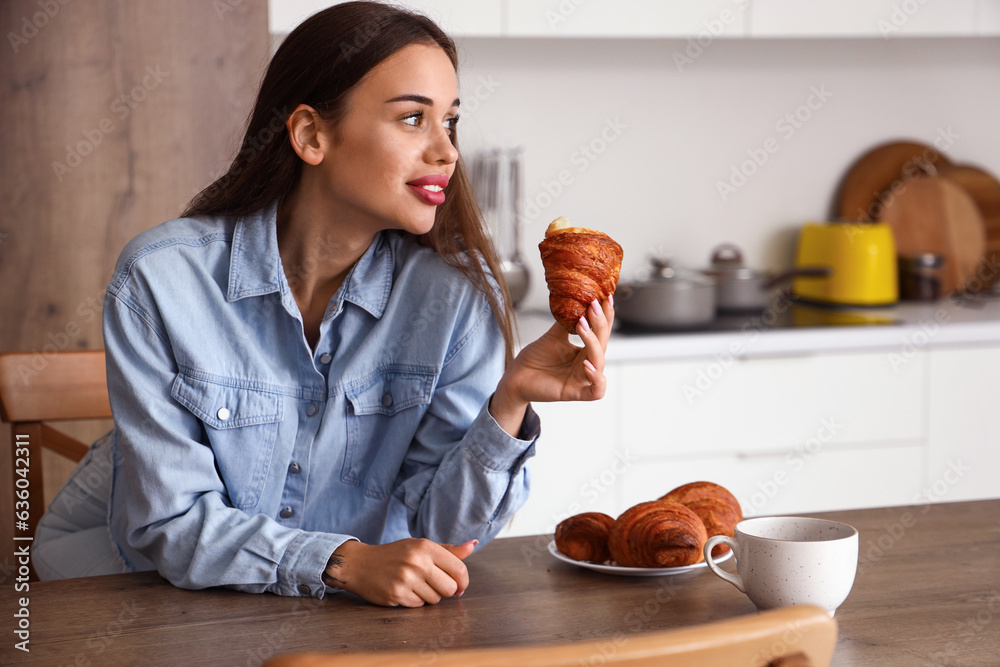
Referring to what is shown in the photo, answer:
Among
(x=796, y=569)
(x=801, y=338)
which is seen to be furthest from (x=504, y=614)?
(x=801, y=338)

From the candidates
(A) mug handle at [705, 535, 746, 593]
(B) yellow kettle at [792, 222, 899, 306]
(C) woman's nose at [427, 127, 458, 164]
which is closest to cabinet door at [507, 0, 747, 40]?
(B) yellow kettle at [792, 222, 899, 306]

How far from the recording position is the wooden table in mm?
797

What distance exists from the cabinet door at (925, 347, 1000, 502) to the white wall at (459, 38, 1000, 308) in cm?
67

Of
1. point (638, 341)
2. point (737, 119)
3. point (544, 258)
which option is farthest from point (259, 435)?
point (737, 119)

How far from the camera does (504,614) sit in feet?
2.87

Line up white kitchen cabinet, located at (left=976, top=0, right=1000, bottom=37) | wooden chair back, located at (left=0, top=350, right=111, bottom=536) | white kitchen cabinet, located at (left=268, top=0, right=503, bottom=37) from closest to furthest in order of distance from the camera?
wooden chair back, located at (left=0, top=350, right=111, bottom=536)
white kitchen cabinet, located at (left=268, top=0, right=503, bottom=37)
white kitchen cabinet, located at (left=976, top=0, right=1000, bottom=37)

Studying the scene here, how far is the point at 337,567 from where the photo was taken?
0.95 meters

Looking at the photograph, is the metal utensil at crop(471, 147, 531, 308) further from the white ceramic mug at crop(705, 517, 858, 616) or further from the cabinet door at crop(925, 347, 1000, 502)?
the white ceramic mug at crop(705, 517, 858, 616)

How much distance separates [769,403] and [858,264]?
0.60 meters

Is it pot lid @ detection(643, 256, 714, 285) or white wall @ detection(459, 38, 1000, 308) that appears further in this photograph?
white wall @ detection(459, 38, 1000, 308)

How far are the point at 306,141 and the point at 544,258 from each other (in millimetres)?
405

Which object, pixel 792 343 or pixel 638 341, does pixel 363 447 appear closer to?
pixel 638 341

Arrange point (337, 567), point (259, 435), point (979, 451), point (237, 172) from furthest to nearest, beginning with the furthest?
1. point (979, 451)
2. point (237, 172)
3. point (259, 435)
4. point (337, 567)

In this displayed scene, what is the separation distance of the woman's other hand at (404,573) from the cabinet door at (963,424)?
179 cm
